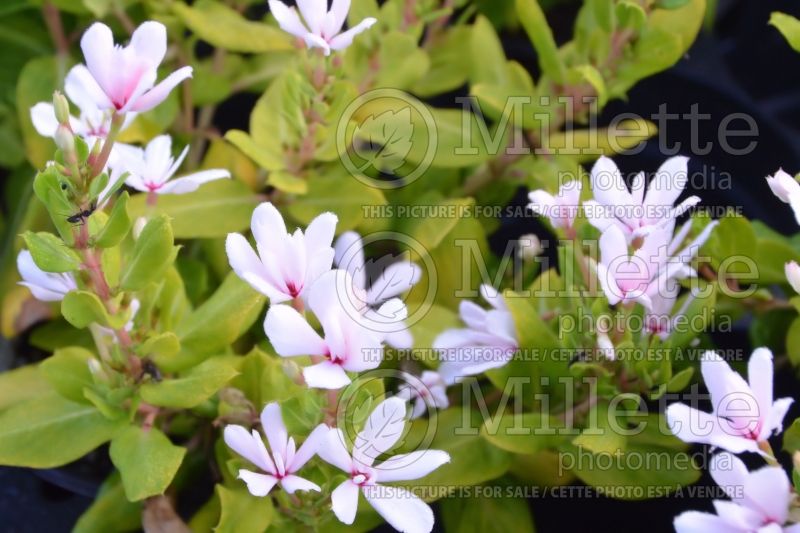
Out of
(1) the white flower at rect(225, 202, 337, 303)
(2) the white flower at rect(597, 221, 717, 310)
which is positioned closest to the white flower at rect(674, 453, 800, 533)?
(2) the white flower at rect(597, 221, 717, 310)

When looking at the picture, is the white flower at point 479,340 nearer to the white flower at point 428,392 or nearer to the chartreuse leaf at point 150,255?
the white flower at point 428,392

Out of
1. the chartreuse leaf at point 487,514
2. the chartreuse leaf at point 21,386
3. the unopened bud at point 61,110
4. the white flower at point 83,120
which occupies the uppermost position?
the unopened bud at point 61,110

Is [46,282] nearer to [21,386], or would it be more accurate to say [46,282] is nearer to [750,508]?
[21,386]

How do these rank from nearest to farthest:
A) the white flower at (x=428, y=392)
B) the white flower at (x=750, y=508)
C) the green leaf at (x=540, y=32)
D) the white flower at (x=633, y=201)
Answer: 1. the white flower at (x=750, y=508)
2. the white flower at (x=633, y=201)
3. the white flower at (x=428, y=392)
4. the green leaf at (x=540, y=32)

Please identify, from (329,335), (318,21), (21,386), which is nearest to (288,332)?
(329,335)

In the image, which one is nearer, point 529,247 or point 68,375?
point 68,375

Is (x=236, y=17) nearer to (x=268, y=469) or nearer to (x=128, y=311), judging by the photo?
(x=128, y=311)

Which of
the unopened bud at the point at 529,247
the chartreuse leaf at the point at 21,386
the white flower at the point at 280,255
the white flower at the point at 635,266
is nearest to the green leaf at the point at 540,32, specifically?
the unopened bud at the point at 529,247
